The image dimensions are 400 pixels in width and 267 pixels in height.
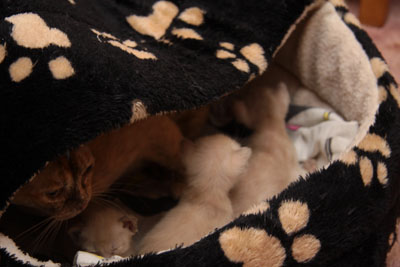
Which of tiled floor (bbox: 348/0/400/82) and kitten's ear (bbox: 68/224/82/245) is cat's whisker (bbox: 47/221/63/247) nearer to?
kitten's ear (bbox: 68/224/82/245)

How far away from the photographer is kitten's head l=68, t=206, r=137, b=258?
96cm

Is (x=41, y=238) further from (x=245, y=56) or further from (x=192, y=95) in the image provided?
(x=245, y=56)

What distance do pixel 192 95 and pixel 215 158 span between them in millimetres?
262

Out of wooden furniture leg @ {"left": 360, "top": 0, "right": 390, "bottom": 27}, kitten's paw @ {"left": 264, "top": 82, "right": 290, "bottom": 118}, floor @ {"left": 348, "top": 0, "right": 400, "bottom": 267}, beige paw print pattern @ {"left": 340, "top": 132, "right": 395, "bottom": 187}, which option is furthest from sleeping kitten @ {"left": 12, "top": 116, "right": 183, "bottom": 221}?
wooden furniture leg @ {"left": 360, "top": 0, "right": 390, "bottom": 27}

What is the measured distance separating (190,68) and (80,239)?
0.44 m

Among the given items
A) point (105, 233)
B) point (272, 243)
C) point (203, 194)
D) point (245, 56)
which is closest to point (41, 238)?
point (105, 233)

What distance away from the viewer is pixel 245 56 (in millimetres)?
1052

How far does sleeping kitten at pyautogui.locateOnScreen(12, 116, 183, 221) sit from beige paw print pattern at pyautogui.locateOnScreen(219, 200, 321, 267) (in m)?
0.33

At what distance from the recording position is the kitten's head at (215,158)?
109 cm

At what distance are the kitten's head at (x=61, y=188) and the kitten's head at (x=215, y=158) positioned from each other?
0.90 feet

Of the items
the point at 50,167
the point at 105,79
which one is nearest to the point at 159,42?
the point at 105,79

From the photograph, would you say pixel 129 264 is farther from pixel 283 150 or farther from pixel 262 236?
pixel 283 150

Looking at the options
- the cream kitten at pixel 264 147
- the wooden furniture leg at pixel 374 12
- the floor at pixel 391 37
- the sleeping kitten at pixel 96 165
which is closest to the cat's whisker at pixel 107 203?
the sleeping kitten at pixel 96 165

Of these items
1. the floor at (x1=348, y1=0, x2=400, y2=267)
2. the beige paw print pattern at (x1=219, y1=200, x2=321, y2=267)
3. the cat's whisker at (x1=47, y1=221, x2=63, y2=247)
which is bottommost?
the cat's whisker at (x1=47, y1=221, x2=63, y2=247)
